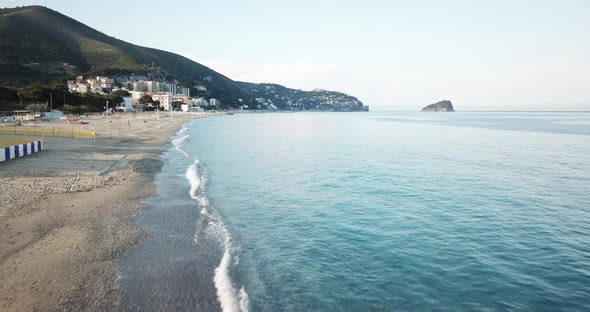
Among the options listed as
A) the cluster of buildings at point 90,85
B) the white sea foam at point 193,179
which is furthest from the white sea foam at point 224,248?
the cluster of buildings at point 90,85

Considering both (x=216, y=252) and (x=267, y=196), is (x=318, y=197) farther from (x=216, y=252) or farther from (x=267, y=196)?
(x=216, y=252)

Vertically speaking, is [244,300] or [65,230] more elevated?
[65,230]

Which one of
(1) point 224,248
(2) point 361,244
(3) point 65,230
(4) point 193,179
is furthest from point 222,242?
(4) point 193,179

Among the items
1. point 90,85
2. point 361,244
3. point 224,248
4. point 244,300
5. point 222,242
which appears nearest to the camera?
point 244,300

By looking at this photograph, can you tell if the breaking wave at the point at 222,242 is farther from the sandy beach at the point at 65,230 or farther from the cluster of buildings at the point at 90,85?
the cluster of buildings at the point at 90,85

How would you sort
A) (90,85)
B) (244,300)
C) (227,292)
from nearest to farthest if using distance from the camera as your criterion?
(244,300) < (227,292) < (90,85)

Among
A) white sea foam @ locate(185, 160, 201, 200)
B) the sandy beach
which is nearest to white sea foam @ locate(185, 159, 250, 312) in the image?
white sea foam @ locate(185, 160, 201, 200)

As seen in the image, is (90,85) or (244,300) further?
(90,85)

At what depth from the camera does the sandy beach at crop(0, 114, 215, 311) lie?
374 inches

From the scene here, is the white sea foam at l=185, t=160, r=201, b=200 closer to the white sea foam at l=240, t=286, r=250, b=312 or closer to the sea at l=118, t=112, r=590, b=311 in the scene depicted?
the sea at l=118, t=112, r=590, b=311

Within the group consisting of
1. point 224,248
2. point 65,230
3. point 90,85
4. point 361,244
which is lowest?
point 361,244

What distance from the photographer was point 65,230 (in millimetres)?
14016

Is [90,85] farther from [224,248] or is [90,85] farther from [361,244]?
[361,244]

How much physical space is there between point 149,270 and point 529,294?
11.1m
